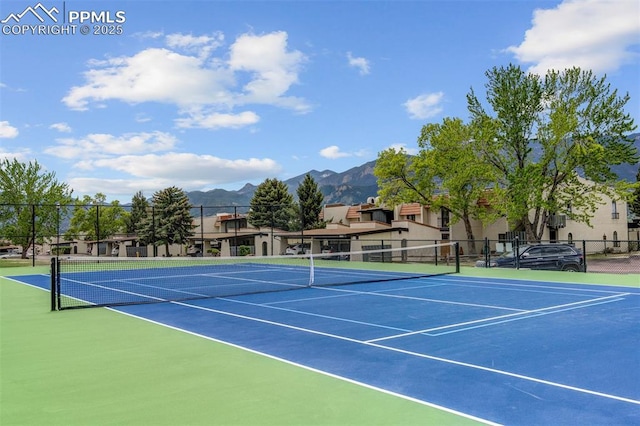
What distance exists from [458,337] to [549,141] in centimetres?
3764

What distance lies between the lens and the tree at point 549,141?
1608 inches

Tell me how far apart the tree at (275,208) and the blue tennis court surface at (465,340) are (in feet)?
206

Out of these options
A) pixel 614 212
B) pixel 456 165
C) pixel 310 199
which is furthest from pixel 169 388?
pixel 310 199

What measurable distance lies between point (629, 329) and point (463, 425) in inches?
239

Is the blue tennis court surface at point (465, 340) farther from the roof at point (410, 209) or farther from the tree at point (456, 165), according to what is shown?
the roof at point (410, 209)

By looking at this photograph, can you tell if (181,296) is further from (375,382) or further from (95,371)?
(375,382)

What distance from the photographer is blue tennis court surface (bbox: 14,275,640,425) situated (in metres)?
5.54

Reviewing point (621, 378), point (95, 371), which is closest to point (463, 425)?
point (621, 378)

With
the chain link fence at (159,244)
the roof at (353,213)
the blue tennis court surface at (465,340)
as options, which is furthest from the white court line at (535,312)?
the roof at (353,213)

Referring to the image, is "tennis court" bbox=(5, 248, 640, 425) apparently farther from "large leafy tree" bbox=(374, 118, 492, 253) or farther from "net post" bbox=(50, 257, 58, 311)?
"large leafy tree" bbox=(374, 118, 492, 253)

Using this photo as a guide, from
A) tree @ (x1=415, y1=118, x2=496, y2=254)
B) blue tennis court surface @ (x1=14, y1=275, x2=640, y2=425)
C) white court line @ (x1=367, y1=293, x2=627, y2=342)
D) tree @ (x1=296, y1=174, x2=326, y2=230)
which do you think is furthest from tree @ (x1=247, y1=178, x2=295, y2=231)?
white court line @ (x1=367, y1=293, x2=627, y2=342)

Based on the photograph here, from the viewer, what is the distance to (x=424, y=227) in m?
51.3

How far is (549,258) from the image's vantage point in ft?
72.5

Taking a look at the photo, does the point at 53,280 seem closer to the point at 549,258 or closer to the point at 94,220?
the point at 549,258
